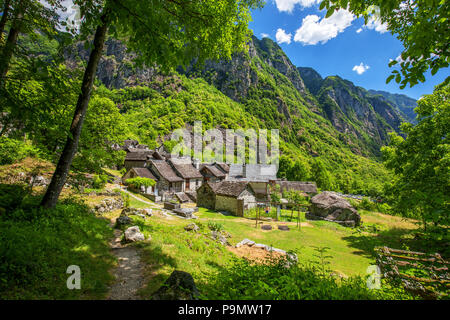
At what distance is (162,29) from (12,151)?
17798 millimetres

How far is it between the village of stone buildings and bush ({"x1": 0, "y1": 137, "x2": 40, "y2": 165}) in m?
14.6

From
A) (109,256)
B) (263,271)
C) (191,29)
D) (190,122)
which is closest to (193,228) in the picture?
(109,256)

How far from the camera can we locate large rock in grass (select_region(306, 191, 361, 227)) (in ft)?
93.5

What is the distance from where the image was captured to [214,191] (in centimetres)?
3131

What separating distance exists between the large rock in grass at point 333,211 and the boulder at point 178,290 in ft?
103

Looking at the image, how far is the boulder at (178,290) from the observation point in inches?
140

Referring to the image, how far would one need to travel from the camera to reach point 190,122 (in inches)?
4001

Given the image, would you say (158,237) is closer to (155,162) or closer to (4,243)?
(4,243)

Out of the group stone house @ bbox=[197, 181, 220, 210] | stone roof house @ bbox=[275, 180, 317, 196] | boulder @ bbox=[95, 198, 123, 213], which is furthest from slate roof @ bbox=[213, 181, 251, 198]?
stone roof house @ bbox=[275, 180, 317, 196]

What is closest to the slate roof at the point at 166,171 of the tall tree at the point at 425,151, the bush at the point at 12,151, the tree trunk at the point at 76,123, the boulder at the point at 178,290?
the bush at the point at 12,151

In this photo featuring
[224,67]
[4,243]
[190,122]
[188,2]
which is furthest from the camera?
[224,67]

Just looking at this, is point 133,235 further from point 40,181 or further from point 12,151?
point 12,151

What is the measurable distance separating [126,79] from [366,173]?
18252cm

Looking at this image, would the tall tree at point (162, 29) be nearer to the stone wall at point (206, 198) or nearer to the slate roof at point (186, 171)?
the stone wall at point (206, 198)
